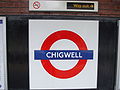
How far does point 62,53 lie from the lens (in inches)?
112

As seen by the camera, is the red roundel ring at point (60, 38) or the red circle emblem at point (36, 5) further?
the red roundel ring at point (60, 38)

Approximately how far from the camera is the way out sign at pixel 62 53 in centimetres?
280

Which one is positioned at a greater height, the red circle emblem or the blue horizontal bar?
the red circle emblem

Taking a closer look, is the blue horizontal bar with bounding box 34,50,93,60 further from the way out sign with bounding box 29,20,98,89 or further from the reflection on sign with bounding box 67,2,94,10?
the reflection on sign with bounding box 67,2,94,10

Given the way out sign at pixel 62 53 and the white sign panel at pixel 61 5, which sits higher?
the white sign panel at pixel 61 5

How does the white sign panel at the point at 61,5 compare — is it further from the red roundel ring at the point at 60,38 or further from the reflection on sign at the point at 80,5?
the red roundel ring at the point at 60,38

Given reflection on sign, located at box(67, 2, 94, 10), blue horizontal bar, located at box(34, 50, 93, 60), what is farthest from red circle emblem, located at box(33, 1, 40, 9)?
blue horizontal bar, located at box(34, 50, 93, 60)

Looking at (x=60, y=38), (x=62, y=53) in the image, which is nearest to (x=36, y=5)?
(x=60, y=38)

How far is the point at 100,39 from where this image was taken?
288cm

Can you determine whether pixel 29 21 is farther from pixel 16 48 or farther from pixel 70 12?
pixel 70 12

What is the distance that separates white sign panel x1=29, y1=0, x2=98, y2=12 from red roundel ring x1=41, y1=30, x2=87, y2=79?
46 centimetres

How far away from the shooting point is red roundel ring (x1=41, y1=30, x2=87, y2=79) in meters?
2.82

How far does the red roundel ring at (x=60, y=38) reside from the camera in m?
2.82

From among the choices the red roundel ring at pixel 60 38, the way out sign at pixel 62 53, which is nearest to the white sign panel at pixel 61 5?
the way out sign at pixel 62 53
